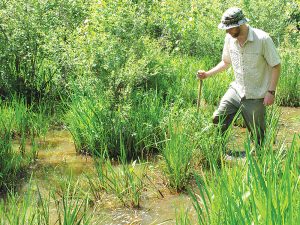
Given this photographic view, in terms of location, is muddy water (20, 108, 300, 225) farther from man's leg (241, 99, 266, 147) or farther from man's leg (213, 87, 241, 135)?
man's leg (213, 87, 241, 135)

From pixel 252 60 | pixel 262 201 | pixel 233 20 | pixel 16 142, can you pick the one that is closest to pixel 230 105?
pixel 252 60

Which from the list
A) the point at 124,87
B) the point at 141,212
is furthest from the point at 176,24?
the point at 141,212

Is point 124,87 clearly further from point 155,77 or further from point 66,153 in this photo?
point 155,77

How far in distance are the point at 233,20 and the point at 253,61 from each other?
553 millimetres

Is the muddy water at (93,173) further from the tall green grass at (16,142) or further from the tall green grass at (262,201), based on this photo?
the tall green grass at (262,201)

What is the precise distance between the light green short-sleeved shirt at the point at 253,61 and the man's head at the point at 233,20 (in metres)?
0.22

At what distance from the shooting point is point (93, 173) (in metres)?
4.78

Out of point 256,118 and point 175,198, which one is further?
point 256,118

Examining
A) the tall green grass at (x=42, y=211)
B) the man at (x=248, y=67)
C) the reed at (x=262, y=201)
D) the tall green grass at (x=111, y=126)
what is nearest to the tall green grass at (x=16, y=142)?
the tall green grass at (x=42, y=211)

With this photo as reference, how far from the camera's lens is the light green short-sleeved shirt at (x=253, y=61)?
4684 mm

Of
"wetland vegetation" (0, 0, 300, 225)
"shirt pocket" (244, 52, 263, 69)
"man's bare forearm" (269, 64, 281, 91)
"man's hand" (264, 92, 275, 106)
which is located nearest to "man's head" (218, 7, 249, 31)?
"shirt pocket" (244, 52, 263, 69)

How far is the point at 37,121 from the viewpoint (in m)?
5.79

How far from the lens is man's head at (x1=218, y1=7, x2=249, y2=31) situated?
449cm

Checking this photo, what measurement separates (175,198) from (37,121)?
2.43 m
